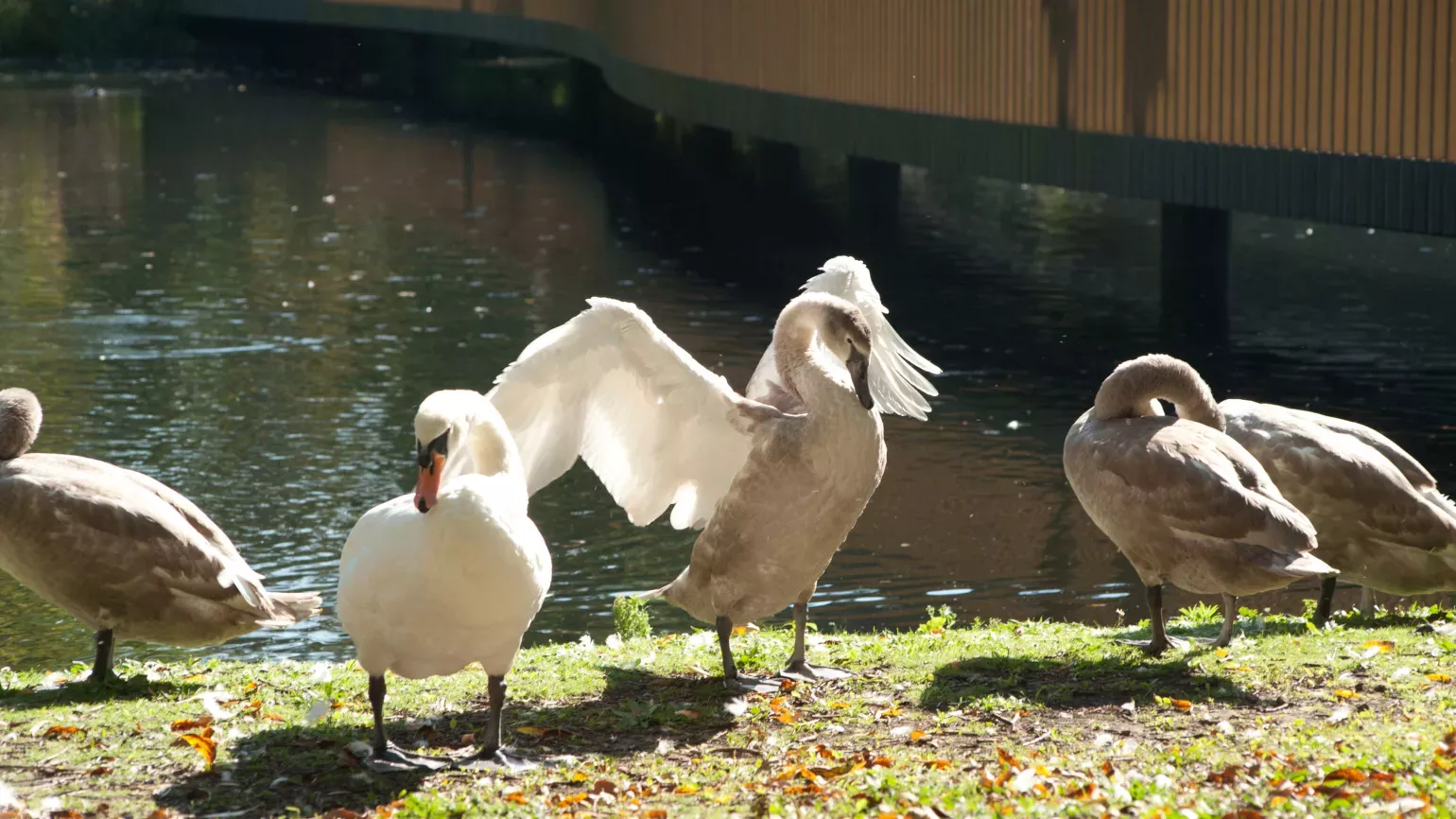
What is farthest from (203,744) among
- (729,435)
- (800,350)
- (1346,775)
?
(1346,775)

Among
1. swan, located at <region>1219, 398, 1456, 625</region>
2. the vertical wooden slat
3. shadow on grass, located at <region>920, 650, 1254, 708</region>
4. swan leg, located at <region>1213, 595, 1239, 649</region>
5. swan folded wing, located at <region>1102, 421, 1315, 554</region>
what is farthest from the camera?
the vertical wooden slat

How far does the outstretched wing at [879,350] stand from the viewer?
29.4 ft

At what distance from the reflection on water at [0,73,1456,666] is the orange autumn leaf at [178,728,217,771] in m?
3.55

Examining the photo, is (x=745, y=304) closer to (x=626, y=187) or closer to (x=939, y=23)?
(x=939, y=23)

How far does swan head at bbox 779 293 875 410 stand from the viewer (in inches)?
300

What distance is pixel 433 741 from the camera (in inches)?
275

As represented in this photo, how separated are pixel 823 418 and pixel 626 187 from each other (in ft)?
84.9

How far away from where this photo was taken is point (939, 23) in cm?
2239

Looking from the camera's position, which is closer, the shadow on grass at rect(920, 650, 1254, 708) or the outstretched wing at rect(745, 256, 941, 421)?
the shadow on grass at rect(920, 650, 1254, 708)

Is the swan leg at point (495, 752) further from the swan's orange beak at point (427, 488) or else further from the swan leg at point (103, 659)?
the swan leg at point (103, 659)

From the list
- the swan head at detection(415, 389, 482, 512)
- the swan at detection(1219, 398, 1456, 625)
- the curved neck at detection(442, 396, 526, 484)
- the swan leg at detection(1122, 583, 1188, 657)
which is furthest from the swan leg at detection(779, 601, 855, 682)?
the swan at detection(1219, 398, 1456, 625)

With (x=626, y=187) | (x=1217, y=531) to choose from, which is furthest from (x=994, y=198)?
(x=1217, y=531)

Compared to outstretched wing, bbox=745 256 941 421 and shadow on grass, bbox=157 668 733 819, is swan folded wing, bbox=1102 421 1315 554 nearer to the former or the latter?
outstretched wing, bbox=745 256 941 421

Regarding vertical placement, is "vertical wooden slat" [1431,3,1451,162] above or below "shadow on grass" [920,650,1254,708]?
above
